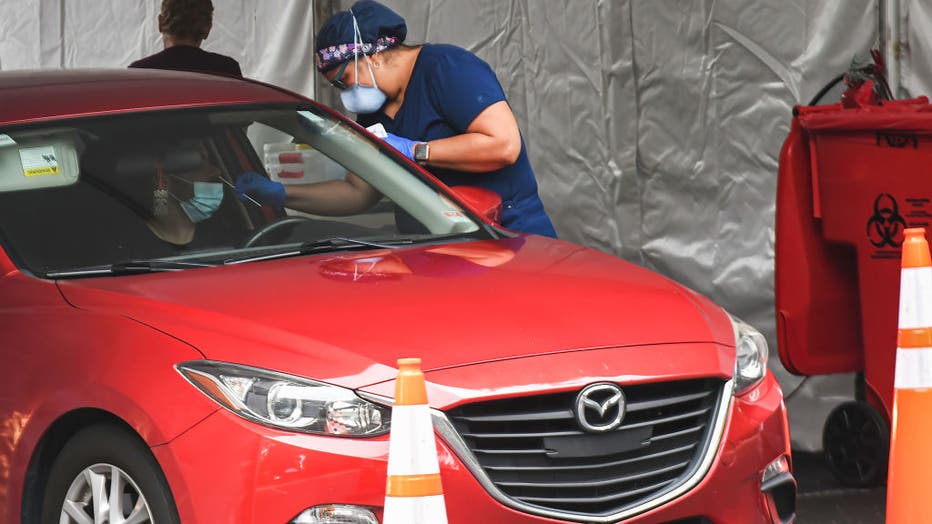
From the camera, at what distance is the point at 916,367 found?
426 cm

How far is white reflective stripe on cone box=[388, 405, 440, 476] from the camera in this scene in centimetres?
325

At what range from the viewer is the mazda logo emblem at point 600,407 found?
373cm

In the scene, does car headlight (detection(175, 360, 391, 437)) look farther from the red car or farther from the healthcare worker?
the healthcare worker

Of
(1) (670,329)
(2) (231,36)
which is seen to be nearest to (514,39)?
(2) (231,36)

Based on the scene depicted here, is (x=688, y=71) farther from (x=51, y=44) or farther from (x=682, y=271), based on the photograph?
(x=51, y=44)

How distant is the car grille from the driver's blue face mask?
1.40 metres

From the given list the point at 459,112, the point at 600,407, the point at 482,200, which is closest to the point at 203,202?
the point at 482,200

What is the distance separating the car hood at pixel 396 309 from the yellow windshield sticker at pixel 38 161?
633mm

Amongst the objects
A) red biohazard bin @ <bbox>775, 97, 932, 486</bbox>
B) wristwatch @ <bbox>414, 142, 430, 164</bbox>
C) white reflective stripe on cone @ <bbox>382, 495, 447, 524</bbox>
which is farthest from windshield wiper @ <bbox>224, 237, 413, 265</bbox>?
red biohazard bin @ <bbox>775, 97, 932, 486</bbox>

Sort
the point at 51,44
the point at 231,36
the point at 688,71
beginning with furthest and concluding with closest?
the point at 51,44 < the point at 231,36 < the point at 688,71

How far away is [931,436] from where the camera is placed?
4.22 m

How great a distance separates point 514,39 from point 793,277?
212 cm

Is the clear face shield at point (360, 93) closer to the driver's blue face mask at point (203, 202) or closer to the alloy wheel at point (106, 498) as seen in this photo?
the driver's blue face mask at point (203, 202)

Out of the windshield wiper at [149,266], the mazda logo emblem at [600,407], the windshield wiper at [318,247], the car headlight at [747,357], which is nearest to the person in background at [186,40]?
the windshield wiper at [318,247]
